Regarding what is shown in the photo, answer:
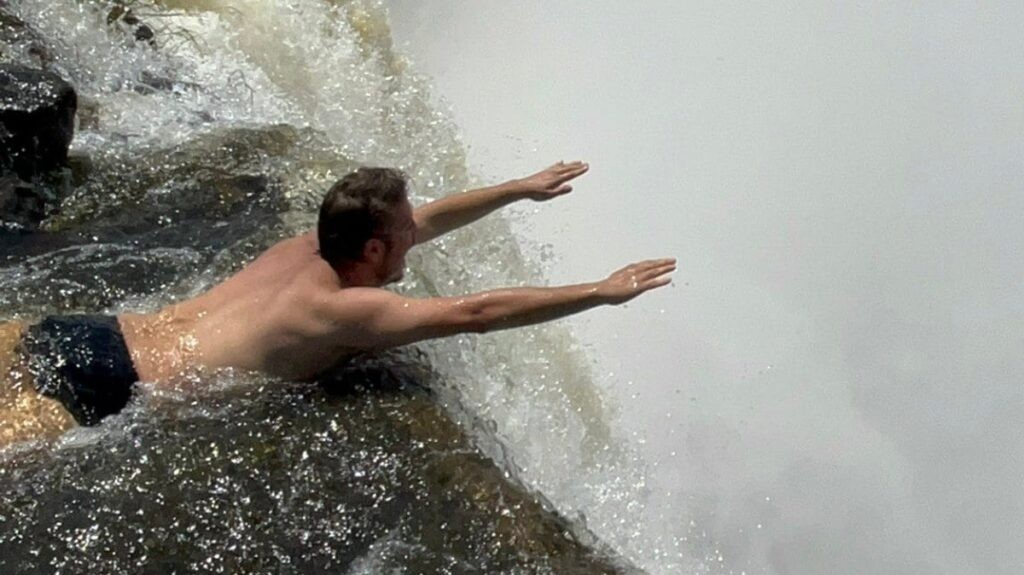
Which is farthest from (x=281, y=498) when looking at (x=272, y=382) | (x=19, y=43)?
(x=19, y=43)

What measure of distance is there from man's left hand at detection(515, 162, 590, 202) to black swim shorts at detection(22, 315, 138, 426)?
1.25 metres

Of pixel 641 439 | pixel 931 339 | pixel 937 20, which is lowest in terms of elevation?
pixel 641 439

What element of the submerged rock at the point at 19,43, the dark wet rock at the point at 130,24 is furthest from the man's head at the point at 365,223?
the dark wet rock at the point at 130,24

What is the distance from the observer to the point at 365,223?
2.90 m

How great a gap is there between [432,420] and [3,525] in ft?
3.40

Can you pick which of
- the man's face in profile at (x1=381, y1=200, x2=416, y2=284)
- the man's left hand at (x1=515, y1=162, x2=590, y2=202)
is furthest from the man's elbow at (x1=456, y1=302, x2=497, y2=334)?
the man's left hand at (x1=515, y1=162, x2=590, y2=202)

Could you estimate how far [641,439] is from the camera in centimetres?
592

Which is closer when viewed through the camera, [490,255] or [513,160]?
[490,255]

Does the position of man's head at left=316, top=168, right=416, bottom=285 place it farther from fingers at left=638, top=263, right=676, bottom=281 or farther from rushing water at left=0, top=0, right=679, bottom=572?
fingers at left=638, top=263, right=676, bottom=281

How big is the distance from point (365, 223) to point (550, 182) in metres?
0.80

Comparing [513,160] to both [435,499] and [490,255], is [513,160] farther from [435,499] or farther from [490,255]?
[435,499]

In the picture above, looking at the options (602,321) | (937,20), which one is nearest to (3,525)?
(602,321)

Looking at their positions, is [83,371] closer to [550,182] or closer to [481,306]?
[481,306]

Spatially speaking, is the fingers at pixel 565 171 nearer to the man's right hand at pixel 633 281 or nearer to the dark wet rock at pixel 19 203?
the man's right hand at pixel 633 281
